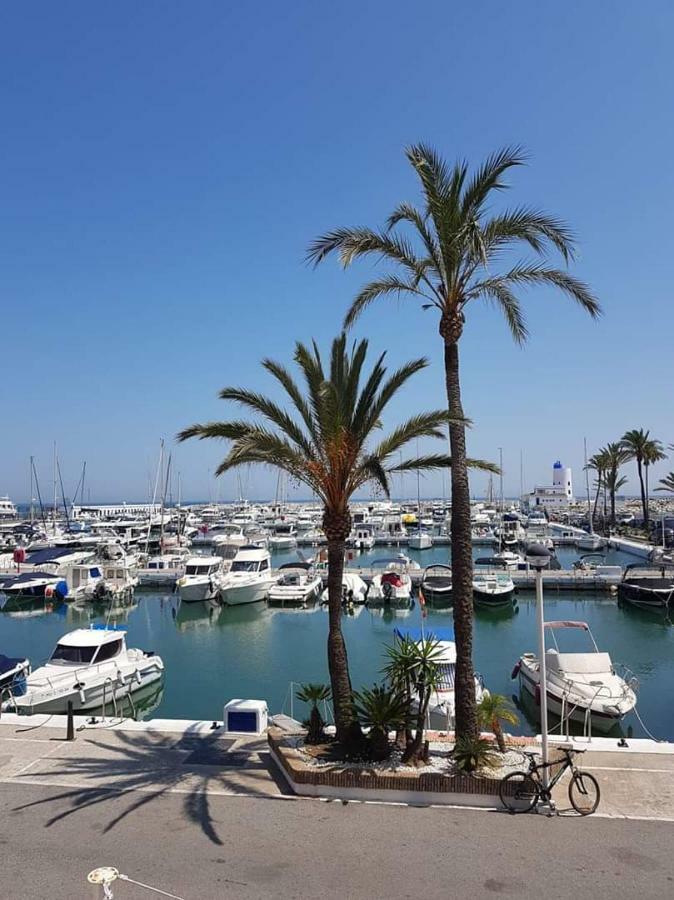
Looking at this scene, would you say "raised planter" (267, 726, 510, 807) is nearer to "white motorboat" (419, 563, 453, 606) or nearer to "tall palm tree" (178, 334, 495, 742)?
"tall palm tree" (178, 334, 495, 742)

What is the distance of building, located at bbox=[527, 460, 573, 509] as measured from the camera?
15989 centimetres

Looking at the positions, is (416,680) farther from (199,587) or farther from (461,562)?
(199,587)

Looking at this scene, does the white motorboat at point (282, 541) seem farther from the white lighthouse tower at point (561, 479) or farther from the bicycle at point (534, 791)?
the white lighthouse tower at point (561, 479)

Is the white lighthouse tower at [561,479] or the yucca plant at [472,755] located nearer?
the yucca plant at [472,755]

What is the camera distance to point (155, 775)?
11148mm

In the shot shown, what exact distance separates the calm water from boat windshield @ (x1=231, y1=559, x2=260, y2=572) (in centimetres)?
267

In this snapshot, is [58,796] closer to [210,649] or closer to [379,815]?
[379,815]

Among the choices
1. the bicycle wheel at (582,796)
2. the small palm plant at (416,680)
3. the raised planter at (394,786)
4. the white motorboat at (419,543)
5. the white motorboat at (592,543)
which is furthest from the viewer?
the white motorboat at (419,543)

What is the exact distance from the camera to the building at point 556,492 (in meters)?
160

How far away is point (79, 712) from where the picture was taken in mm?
21266

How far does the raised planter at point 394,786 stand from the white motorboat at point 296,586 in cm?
3118

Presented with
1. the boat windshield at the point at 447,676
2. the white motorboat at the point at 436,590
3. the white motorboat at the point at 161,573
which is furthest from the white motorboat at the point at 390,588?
the boat windshield at the point at 447,676

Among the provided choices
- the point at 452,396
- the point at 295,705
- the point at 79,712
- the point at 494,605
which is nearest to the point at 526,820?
the point at 452,396

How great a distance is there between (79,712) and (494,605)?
2724cm
